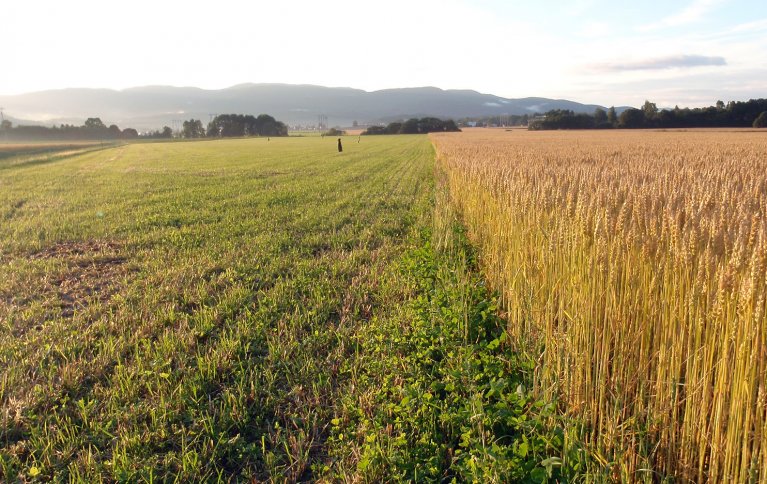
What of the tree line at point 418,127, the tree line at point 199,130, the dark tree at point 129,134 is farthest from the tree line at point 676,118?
the dark tree at point 129,134

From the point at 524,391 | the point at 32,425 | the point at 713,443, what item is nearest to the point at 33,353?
the point at 32,425

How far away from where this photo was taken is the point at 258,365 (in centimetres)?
423

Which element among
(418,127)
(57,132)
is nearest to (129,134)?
(57,132)

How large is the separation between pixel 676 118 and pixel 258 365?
273ft

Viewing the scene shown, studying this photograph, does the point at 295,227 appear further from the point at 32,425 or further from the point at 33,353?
the point at 32,425

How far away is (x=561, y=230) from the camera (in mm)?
3717

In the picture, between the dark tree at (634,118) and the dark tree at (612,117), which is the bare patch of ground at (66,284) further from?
the dark tree at (612,117)

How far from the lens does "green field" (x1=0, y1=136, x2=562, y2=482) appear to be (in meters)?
3.01

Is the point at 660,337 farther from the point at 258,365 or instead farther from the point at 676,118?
the point at 676,118

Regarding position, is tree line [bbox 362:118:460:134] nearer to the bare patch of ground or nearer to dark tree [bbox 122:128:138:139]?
dark tree [bbox 122:128:138:139]

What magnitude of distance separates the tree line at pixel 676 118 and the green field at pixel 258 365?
74.0 m

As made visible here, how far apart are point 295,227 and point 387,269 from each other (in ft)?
12.5

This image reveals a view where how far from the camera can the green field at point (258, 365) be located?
301 centimetres

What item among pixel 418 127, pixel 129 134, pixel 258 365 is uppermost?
pixel 418 127
